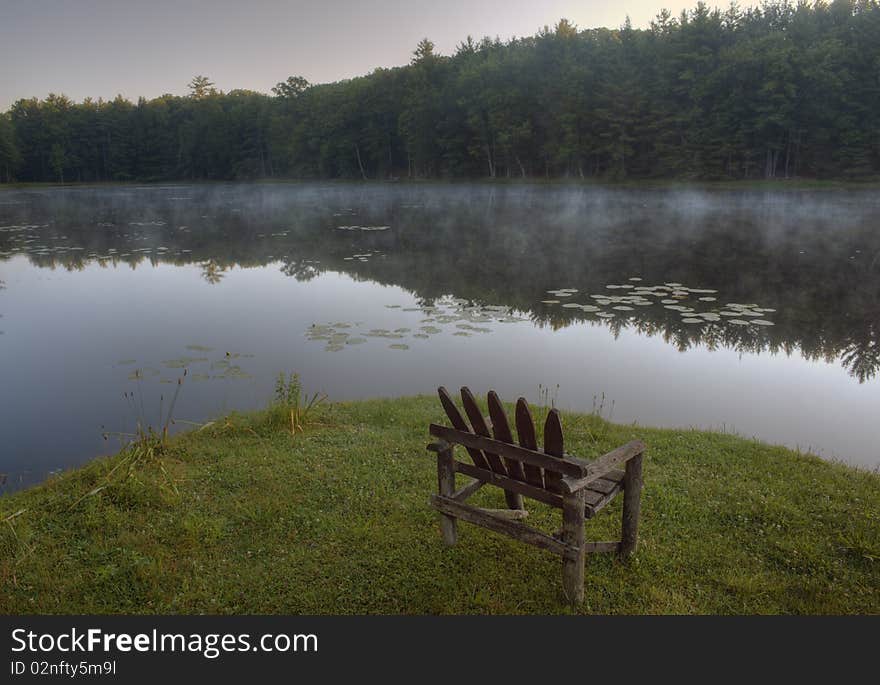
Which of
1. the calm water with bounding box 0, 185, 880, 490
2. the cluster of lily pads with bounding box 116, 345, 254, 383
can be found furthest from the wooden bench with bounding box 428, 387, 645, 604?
the cluster of lily pads with bounding box 116, 345, 254, 383

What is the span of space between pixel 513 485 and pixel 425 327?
869 centimetres

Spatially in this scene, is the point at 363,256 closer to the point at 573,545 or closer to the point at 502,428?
the point at 502,428

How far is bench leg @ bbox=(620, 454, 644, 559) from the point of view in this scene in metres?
4.54

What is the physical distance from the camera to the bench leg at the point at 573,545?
401 centimetres

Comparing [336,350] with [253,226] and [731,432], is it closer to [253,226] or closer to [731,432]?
[731,432]

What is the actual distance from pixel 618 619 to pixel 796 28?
226 feet

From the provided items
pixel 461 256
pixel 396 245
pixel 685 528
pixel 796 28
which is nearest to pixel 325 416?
pixel 685 528

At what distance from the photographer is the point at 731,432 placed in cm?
789

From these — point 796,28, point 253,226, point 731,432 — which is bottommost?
point 731,432

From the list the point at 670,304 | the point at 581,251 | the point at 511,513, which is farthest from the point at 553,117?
the point at 511,513

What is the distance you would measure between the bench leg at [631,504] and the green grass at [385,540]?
14 cm

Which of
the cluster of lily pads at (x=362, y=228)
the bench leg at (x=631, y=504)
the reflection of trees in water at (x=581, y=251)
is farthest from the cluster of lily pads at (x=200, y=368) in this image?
the cluster of lily pads at (x=362, y=228)

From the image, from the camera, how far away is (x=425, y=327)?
42.7ft

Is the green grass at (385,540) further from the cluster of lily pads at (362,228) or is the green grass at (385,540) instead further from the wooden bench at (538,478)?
the cluster of lily pads at (362,228)
